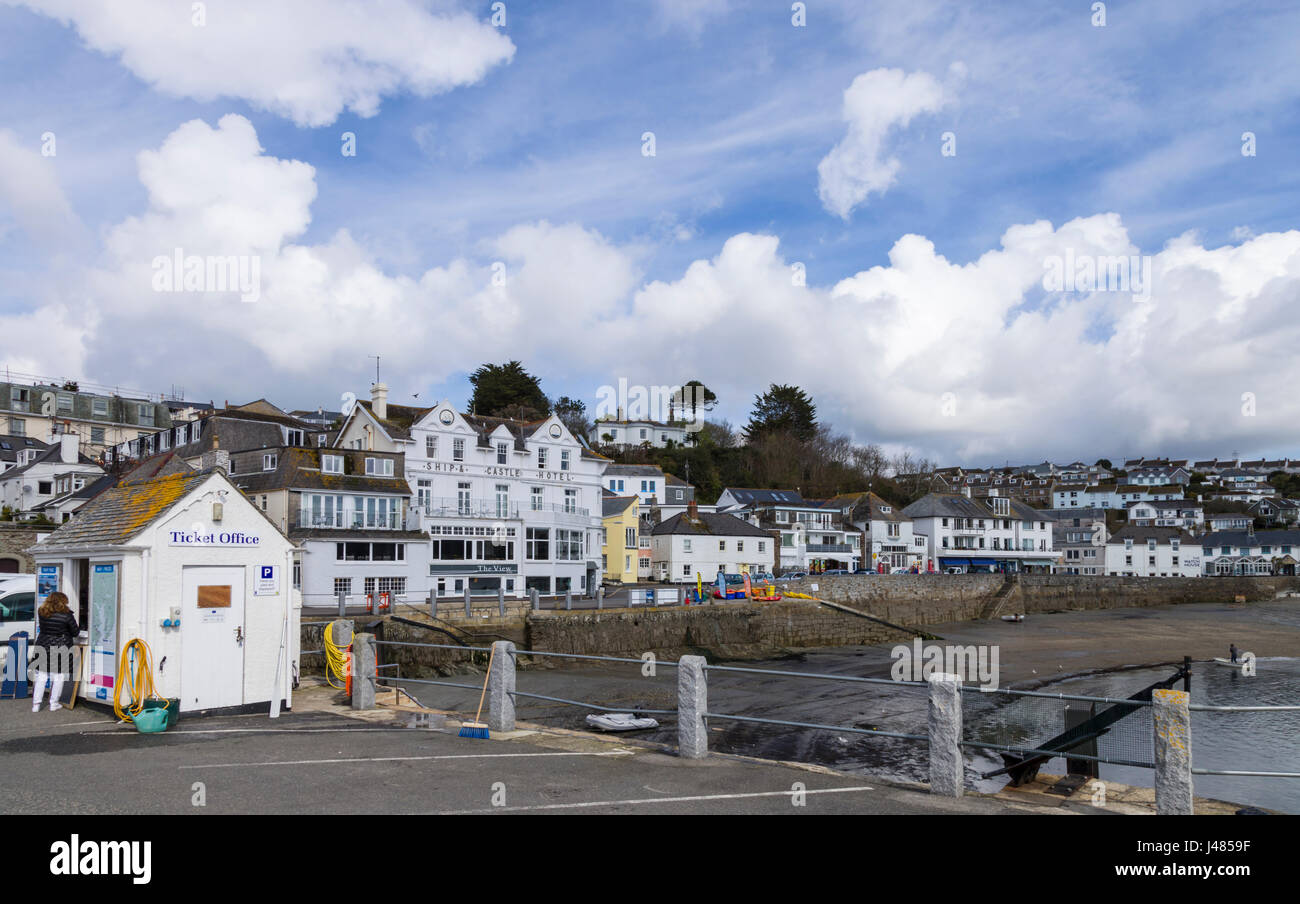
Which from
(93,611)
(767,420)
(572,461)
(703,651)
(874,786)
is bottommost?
(703,651)

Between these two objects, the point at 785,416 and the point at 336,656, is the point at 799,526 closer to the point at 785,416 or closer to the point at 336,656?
the point at 785,416

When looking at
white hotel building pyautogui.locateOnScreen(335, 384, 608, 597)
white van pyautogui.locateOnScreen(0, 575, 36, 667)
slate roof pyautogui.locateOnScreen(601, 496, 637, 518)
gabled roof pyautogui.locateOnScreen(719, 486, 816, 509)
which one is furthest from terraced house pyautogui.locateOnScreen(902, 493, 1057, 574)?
white van pyautogui.locateOnScreen(0, 575, 36, 667)

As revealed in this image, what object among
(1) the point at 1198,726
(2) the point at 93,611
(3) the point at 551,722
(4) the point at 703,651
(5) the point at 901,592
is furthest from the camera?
(5) the point at 901,592

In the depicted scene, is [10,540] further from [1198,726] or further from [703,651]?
[1198,726]

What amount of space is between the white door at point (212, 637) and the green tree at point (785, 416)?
328 ft

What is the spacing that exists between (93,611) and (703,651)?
118ft

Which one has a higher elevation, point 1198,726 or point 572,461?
point 572,461

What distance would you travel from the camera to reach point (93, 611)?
13.0 meters

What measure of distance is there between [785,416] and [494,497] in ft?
210

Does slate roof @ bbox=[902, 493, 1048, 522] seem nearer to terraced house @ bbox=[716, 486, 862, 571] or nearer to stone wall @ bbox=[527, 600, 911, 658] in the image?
terraced house @ bbox=[716, 486, 862, 571]

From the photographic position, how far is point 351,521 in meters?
46.3
